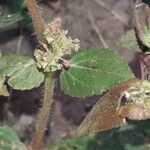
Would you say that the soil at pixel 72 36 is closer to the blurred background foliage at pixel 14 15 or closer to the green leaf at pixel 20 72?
the blurred background foliage at pixel 14 15

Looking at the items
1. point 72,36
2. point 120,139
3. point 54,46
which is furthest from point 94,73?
point 72,36

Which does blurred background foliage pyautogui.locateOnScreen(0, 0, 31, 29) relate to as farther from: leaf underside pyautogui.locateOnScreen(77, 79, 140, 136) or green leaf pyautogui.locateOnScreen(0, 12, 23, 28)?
leaf underside pyautogui.locateOnScreen(77, 79, 140, 136)

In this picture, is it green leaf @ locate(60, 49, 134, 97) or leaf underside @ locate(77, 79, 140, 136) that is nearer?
leaf underside @ locate(77, 79, 140, 136)

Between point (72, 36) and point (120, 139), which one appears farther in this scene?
point (72, 36)

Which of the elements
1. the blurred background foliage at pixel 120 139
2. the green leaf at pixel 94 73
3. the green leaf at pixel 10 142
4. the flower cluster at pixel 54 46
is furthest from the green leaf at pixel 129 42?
the green leaf at pixel 10 142

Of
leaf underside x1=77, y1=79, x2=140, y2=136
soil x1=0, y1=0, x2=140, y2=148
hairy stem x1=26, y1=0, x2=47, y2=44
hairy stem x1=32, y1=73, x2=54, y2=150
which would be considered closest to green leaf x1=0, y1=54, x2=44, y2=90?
hairy stem x1=32, y1=73, x2=54, y2=150

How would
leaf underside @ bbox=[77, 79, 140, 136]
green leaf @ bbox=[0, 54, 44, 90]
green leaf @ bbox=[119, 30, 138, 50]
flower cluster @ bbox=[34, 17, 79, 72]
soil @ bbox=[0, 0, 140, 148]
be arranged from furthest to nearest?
soil @ bbox=[0, 0, 140, 148] → green leaf @ bbox=[119, 30, 138, 50] → green leaf @ bbox=[0, 54, 44, 90] → flower cluster @ bbox=[34, 17, 79, 72] → leaf underside @ bbox=[77, 79, 140, 136]

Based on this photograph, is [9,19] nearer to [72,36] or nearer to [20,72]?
[20,72]
